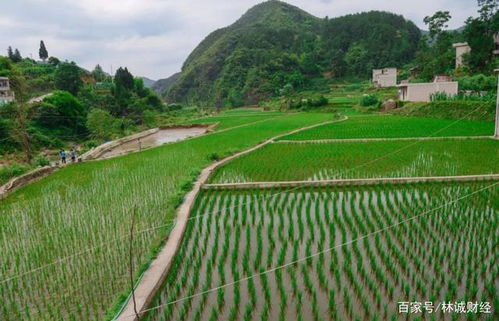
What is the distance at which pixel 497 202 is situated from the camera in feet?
22.4

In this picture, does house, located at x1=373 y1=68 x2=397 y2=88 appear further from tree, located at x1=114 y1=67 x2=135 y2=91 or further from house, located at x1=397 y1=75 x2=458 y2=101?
tree, located at x1=114 y1=67 x2=135 y2=91

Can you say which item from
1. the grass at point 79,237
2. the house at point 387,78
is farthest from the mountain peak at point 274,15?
the grass at point 79,237

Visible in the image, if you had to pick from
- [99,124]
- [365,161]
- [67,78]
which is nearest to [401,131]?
[365,161]

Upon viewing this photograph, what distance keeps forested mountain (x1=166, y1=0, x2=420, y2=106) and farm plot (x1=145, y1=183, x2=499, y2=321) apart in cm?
4910

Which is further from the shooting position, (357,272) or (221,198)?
(221,198)

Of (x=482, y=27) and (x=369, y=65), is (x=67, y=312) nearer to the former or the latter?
(x=482, y=27)

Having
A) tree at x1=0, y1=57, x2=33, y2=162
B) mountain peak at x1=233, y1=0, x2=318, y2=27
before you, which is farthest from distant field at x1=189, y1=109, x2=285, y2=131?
mountain peak at x1=233, y1=0, x2=318, y2=27

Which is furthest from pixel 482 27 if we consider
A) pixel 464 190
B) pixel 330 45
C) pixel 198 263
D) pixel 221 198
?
pixel 330 45

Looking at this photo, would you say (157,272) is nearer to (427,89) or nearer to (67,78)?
(427,89)

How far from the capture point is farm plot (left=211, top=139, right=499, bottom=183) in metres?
9.52

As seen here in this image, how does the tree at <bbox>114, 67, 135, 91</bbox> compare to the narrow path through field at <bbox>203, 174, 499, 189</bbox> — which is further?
the tree at <bbox>114, 67, 135, 91</bbox>

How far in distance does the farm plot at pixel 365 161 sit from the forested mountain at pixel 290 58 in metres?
42.6

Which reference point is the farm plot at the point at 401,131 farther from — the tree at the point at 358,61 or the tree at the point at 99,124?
the tree at the point at 358,61

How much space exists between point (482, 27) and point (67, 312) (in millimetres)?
36378
